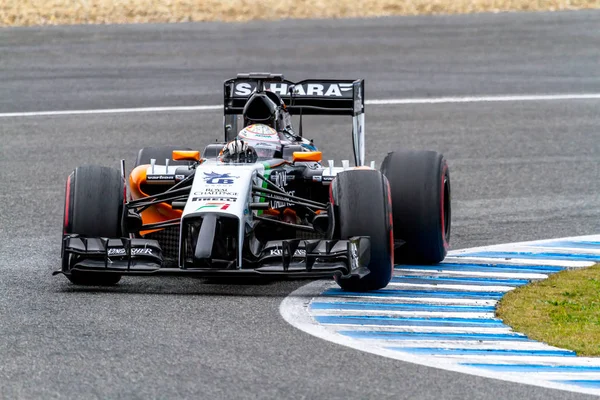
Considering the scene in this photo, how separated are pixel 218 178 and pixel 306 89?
8.50ft

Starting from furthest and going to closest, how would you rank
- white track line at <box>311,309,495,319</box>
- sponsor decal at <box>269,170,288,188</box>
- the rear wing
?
the rear wing
sponsor decal at <box>269,170,288,188</box>
white track line at <box>311,309,495,319</box>

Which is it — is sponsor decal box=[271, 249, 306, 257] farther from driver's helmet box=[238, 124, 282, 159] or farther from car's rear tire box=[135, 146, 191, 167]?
car's rear tire box=[135, 146, 191, 167]

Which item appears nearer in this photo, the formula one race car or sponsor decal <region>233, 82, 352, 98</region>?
the formula one race car

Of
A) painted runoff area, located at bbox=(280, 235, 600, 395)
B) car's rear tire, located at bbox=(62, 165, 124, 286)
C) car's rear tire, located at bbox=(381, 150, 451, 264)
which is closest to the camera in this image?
painted runoff area, located at bbox=(280, 235, 600, 395)

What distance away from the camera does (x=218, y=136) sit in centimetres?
1823

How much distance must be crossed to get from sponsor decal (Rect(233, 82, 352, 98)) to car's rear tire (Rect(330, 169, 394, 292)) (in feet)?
7.99

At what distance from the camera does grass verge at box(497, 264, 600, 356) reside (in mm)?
7965

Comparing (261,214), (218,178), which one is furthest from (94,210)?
(261,214)

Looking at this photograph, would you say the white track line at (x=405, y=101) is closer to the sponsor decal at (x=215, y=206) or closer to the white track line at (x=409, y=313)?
the sponsor decal at (x=215, y=206)

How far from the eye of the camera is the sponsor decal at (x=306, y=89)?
1181 cm

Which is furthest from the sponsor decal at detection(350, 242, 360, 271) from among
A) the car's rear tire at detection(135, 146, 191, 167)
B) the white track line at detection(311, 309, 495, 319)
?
the car's rear tire at detection(135, 146, 191, 167)

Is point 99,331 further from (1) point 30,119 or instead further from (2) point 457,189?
(1) point 30,119

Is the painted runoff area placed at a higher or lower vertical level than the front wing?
lower

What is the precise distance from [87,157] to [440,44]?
11.2 meters
